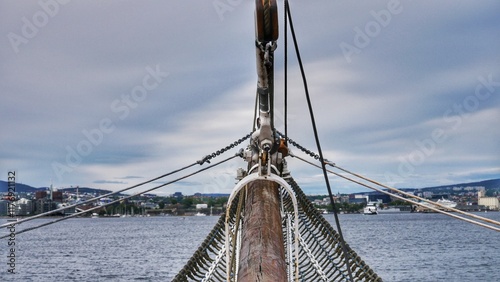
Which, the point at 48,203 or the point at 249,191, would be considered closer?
the point at 249,191

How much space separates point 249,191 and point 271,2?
2.14 meters

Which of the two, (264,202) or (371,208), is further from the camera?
(371,208)

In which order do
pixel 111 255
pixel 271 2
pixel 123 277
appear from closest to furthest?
1. pixel 271 2
2. pixel 123 277
3. pixel 111 255

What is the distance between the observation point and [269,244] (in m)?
4.01

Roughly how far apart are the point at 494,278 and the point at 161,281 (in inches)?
770

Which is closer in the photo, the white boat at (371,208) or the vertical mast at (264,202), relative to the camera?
the vertical mast at (264,202)

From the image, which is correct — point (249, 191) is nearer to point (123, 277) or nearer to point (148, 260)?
point (123, 277)

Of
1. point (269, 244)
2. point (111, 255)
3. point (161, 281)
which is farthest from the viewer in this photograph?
point (111, 255)

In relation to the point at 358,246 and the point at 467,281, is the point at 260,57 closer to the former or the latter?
the point at 467,281

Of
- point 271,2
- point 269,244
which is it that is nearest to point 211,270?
point 269,244

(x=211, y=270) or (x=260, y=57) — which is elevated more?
(x=260, y=57)

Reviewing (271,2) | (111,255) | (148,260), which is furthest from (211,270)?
(111,255)

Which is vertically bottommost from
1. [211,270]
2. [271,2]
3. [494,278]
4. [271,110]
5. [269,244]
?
[494,278]

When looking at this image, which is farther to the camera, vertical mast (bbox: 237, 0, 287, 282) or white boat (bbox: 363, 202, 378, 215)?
white boat (bbox: 363, 202, 378, 215)
